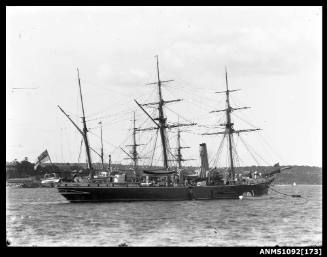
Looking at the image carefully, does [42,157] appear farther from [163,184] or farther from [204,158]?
[204,158]

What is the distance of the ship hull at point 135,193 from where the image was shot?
6272cm

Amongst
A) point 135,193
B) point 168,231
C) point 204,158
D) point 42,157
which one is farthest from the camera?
point 204,158

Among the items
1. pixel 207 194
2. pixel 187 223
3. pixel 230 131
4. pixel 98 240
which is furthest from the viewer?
pixel 230 131

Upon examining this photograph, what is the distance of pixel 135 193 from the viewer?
211 ft

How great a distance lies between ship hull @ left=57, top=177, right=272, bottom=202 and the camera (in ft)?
206

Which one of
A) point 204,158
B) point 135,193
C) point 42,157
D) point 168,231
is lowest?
point 168,231

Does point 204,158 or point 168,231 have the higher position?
point 204,158

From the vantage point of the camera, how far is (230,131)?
7531 cm

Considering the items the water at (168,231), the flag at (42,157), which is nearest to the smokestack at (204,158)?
the flag at (42,157)

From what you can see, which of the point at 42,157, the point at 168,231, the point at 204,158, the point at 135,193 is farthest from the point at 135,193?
the point at 168,231

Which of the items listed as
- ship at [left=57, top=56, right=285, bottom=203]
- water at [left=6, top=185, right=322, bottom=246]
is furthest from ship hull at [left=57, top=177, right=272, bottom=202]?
water at [left=6, top=185, right=322, bottom=246]
